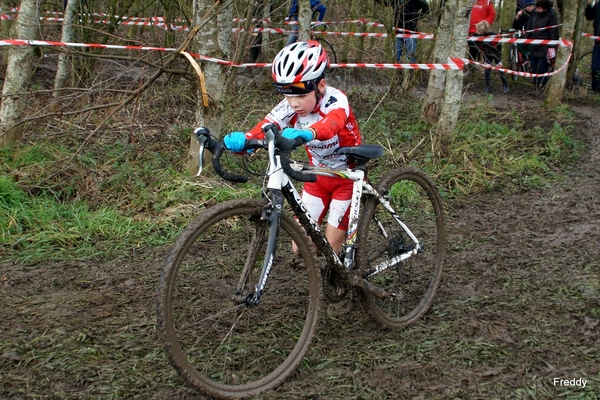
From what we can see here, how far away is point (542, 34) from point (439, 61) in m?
5.47

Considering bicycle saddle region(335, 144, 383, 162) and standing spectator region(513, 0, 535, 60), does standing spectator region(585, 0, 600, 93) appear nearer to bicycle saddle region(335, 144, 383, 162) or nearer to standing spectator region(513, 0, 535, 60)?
standing spectator region(513, 0, 535, 60)

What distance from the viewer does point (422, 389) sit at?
3395 mm

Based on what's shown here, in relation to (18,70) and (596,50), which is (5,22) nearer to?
(18,70)

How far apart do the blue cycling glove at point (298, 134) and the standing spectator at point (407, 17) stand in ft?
25.6

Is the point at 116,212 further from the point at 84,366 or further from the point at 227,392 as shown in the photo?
the point at 227,392

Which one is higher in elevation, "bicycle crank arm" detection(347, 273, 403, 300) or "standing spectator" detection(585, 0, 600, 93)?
"standing spectator" detection(585, 0, 600, 93)

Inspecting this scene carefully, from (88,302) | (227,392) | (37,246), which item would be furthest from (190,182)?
(227,392)

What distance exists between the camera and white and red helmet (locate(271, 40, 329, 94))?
3.54 meters

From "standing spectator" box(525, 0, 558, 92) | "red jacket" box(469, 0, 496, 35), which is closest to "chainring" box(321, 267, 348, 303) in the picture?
"standing spectator" box(525, 0, 558, 92)

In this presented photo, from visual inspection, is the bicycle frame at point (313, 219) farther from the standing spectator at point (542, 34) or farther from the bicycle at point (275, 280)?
the standing spectator at point (542, 34)

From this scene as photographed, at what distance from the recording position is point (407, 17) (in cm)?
1190

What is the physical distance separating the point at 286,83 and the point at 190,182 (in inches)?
121

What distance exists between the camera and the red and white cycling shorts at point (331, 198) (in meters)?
4.06

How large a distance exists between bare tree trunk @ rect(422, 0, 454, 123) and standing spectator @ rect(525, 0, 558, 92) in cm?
464
